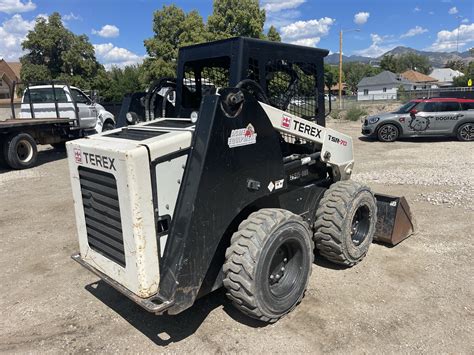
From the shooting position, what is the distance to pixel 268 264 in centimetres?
315

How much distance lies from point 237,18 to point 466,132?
23928mm

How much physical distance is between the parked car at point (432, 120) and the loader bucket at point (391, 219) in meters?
9.75

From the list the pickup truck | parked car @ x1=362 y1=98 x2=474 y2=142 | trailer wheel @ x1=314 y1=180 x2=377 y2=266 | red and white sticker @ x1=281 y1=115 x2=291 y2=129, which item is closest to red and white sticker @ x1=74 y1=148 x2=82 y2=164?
red and white sticker @ x1=281 y1=115 x2=291 y2=129

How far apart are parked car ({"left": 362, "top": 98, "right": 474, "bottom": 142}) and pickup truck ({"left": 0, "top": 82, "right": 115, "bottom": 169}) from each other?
10346mm

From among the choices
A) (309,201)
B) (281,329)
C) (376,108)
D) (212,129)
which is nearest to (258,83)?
(212,129)

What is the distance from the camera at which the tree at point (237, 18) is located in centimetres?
3322

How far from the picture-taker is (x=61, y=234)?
19.5ft

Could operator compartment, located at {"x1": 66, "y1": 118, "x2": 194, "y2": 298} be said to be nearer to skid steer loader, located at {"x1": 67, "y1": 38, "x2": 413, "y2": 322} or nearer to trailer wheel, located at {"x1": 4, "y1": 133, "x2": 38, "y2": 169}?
skid steer loader, located at {"x1": 67, "y1": 38, "x2": 413, "y2": 322}

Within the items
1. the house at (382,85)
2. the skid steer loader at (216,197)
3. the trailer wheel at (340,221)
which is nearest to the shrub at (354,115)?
the trailer wheel at (340,221)

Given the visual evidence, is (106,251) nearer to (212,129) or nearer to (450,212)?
(212,129)

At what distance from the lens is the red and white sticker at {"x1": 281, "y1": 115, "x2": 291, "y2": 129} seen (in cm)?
350

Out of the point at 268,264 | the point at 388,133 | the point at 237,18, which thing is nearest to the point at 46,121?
the point at 268,264

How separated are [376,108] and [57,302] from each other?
1145 inches

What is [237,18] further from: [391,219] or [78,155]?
[78,155]
